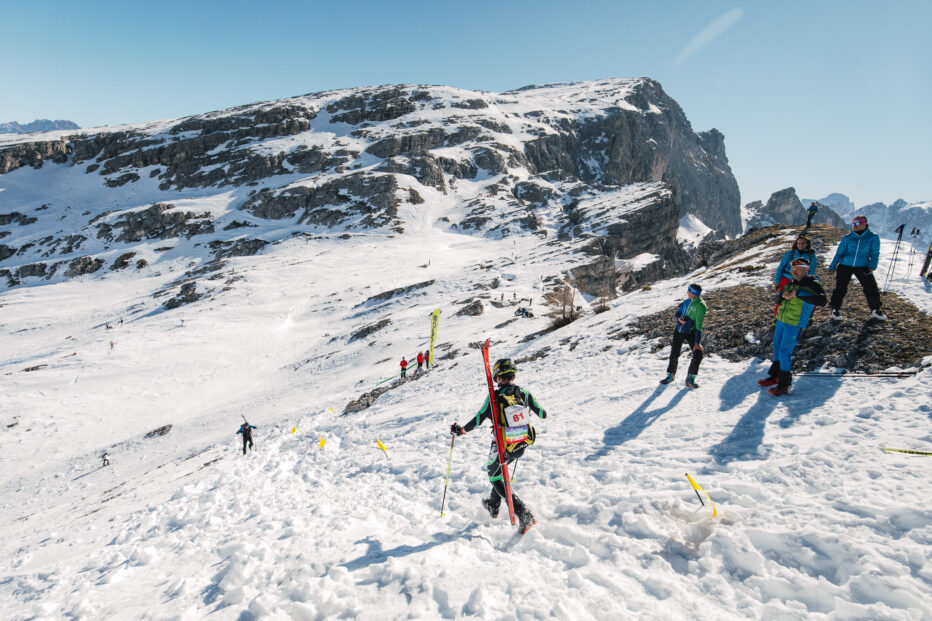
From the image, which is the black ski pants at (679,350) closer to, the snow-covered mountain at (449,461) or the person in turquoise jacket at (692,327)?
the person in turquoise jacket at (692,327)

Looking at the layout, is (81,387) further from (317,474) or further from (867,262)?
(867,262)

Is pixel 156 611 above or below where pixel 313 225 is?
below

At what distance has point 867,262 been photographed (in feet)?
28.2

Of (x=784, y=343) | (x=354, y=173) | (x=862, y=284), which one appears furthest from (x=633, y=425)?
(x=354, y=173)

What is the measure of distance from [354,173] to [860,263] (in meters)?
109

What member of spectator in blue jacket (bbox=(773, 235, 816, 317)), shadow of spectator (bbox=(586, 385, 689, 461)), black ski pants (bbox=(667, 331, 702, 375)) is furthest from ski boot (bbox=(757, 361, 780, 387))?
spectator in blue jacket (bbox=(773, 235, 816, 317))

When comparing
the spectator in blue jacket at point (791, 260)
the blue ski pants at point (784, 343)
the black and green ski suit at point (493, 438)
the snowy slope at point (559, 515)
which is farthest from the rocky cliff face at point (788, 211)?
the black and green ski suit at point (493, 438)

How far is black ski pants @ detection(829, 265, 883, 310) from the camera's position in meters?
8.57

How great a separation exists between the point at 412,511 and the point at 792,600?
5163mm

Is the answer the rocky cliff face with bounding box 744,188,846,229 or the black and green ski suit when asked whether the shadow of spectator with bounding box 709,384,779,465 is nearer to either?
the black and green ski suit

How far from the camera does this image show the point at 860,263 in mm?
8695

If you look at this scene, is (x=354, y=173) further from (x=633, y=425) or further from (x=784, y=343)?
(x=784, y=343)

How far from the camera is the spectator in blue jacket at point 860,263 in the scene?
8555 mm

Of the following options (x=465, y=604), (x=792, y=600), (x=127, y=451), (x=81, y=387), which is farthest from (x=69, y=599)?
(x=81, y=387)
